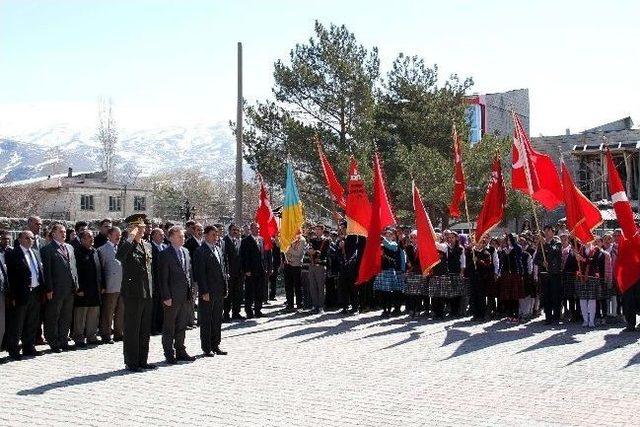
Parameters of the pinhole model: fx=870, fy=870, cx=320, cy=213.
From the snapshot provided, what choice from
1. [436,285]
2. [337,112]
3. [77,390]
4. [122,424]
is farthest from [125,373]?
[337,112]

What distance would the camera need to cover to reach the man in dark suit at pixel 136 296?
11.5 metres

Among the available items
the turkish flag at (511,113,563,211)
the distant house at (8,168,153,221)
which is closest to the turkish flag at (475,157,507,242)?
the turkish flag at (511,113,563,211)

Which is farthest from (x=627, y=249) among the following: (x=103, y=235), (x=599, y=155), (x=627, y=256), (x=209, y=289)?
(x=599, y=155)

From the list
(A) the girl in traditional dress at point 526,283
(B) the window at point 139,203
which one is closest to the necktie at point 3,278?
(A) the girl in traditional dress at point 526,283

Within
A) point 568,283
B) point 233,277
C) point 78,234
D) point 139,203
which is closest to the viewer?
point 78,234

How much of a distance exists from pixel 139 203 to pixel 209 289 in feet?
250

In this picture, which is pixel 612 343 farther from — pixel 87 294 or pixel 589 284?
pixel 87 294

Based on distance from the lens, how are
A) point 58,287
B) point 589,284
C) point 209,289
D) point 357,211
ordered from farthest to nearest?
point 357,211 < point 589,284 < point 58,287 < point 209,289

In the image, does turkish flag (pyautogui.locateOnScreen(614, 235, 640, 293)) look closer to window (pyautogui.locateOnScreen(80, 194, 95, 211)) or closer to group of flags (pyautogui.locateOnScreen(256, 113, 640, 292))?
group of flags (pyautogui.locateOnScreen(256, 113, 640, 292))

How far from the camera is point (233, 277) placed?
58.8ft

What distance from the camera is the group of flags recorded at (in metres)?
15.2

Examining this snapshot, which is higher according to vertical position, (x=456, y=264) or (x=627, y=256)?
(x=627, y=256)

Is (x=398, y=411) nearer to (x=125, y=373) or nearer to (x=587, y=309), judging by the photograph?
(x=125, y=373)

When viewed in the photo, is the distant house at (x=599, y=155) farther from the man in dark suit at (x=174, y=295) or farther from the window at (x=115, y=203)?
the window at (x=115, y=203)
